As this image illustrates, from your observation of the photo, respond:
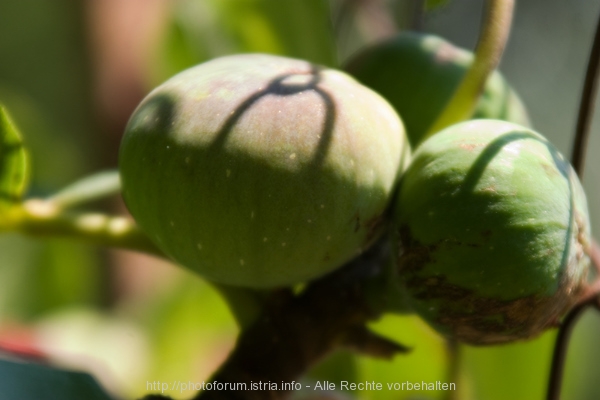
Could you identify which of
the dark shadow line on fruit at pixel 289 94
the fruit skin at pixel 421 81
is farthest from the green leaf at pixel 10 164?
the fruit skin at pixel 421 81

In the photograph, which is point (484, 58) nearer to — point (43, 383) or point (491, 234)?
point (491, 234)

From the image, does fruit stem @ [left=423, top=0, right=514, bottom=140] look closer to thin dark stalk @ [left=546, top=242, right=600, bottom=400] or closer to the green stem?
thin dark stalk @ [left=546, top=242, right=600, bottom=400]

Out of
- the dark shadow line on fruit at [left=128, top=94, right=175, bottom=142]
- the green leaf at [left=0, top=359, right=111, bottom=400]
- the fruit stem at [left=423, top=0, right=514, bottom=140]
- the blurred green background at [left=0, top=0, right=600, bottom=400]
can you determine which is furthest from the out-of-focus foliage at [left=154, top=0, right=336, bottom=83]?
the green leaf at [left=0, top=359, right=111, bottom=400]

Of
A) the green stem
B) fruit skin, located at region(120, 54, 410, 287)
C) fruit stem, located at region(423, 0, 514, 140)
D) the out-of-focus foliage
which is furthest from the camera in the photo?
the out-of-focus foliage

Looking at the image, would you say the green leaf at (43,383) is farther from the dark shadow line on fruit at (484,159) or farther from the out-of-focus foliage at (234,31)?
the out-of-focus foliage at (234,31)

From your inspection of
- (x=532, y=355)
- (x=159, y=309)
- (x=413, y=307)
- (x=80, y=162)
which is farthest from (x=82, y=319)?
(x=413, y=307)

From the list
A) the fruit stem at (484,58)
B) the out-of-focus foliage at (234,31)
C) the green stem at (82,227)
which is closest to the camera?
the fruit stem at (484,58)
